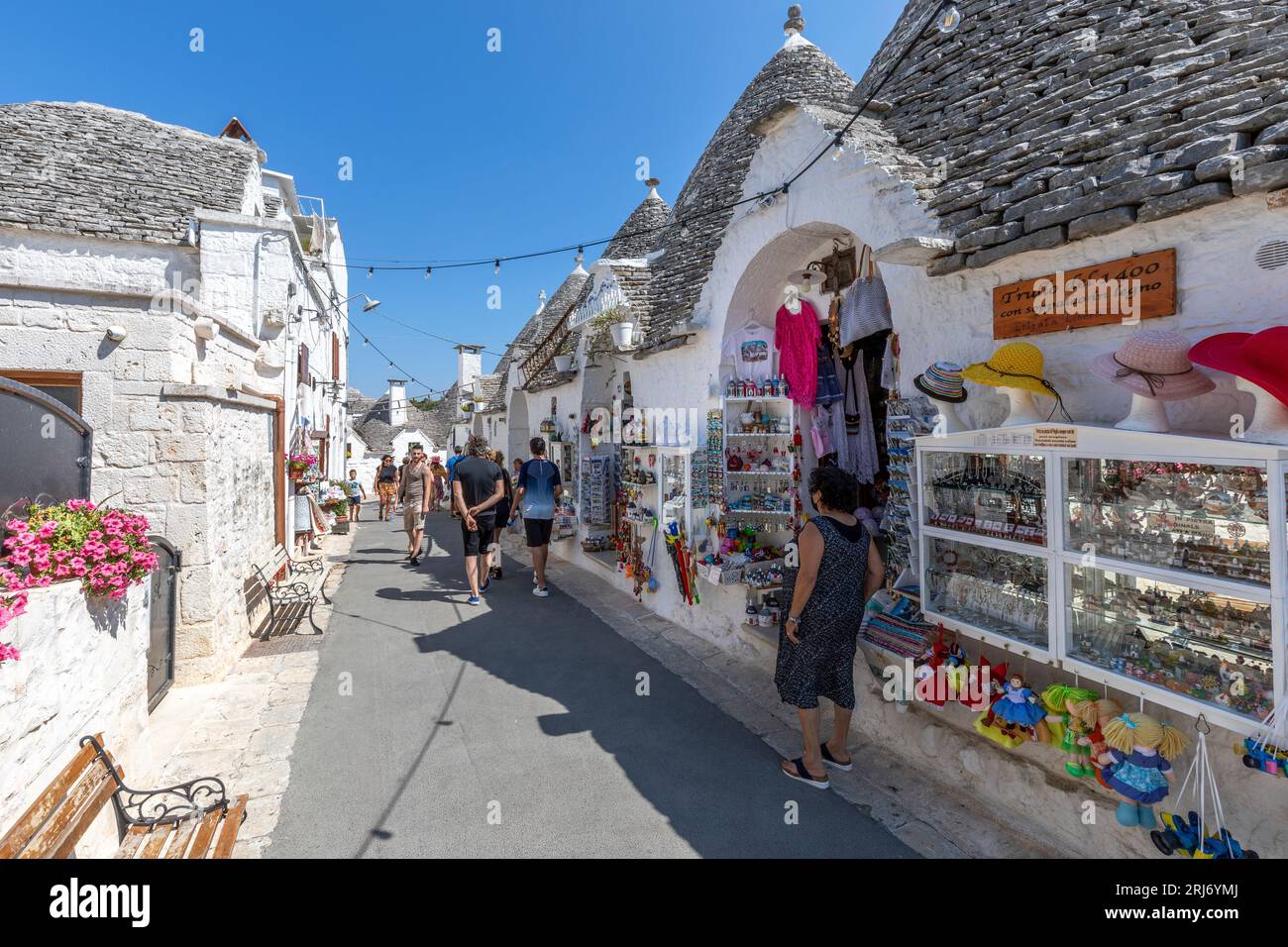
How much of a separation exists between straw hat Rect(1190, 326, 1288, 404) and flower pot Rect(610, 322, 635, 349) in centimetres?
571

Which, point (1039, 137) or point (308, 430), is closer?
point (1039, 137)

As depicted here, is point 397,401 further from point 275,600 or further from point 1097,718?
point 1097,718

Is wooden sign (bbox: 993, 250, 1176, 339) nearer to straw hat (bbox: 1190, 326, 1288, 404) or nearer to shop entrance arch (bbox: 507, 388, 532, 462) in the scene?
straw hat (bbox: 1190, 326, 1288, 404)

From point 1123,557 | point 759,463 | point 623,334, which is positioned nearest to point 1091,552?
point 1123,557

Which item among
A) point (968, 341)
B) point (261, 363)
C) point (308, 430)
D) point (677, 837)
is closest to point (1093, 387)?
point (968, 341)

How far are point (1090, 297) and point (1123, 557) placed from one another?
4.36ft

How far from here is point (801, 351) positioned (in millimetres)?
5906

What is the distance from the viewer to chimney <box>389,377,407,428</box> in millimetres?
31312

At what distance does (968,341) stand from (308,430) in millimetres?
13144

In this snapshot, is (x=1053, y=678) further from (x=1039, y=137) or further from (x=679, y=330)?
(x=679, y=330)

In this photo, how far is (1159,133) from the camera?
3064 mm

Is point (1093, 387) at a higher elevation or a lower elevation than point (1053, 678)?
higher

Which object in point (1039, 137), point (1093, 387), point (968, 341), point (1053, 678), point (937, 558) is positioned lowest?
point (1053, 678)

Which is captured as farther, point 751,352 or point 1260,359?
point 751,352
